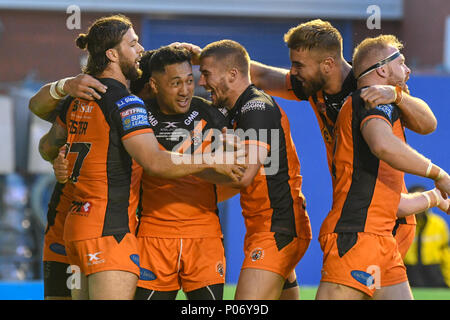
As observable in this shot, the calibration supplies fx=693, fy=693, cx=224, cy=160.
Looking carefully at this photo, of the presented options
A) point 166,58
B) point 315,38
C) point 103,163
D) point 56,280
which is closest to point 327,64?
point 315,38

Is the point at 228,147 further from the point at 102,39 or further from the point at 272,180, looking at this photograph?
the point at 102,39

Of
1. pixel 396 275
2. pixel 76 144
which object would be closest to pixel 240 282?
pixel 396 275

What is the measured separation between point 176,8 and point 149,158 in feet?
48.3

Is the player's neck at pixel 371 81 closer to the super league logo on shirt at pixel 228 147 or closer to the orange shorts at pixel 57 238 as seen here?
the super league logo on shirt at pixel 228 147

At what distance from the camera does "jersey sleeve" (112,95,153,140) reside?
435cm

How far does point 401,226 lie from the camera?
486 cm

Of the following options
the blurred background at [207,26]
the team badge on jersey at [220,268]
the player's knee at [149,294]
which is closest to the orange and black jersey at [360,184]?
the team badge on jersey at [220,268]

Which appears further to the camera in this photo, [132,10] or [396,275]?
[132,10]

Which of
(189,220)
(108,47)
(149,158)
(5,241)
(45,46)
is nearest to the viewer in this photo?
(149,158)

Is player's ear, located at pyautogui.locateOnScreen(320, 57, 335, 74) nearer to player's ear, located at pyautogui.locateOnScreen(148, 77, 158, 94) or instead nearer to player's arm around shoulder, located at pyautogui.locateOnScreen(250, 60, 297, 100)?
player's arm around shoulder, located at pyautogui.locateOnScreen(250, 60, 297, 100)

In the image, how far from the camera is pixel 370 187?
446 cm

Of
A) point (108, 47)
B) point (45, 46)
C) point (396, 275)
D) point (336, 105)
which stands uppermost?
point (45, 46)

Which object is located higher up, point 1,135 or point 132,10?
point 132,10

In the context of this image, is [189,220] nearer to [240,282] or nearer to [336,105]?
[240,282]
